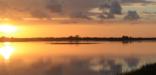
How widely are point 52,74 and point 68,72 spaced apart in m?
2.80

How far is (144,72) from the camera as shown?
95.7ft

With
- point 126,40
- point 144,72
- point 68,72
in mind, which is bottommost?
point 126,40

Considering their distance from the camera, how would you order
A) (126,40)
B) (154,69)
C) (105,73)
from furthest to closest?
(126,40) < (105,73) < (154,69)

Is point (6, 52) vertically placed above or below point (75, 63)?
below

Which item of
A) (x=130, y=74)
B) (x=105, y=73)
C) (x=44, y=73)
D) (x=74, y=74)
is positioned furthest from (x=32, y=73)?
(x=130, y=74)

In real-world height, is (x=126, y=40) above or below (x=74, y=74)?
below

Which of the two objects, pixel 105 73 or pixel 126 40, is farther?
pixel 126 40

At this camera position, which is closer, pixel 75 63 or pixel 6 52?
pixel 75 63

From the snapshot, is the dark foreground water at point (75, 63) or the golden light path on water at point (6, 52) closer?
the dark foreground water at point (75, 63)

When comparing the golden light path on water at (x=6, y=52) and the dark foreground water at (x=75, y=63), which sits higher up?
the dark foreground water at (x=75, y=63)

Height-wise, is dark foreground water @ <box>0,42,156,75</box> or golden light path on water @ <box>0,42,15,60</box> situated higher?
dark foreground water @ <box>0,42,156,75</box>

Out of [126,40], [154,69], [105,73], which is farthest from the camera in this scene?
[126,40]

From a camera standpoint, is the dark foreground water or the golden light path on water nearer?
the dark foreground water

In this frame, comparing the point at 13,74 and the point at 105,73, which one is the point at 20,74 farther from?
the point at 105,73
